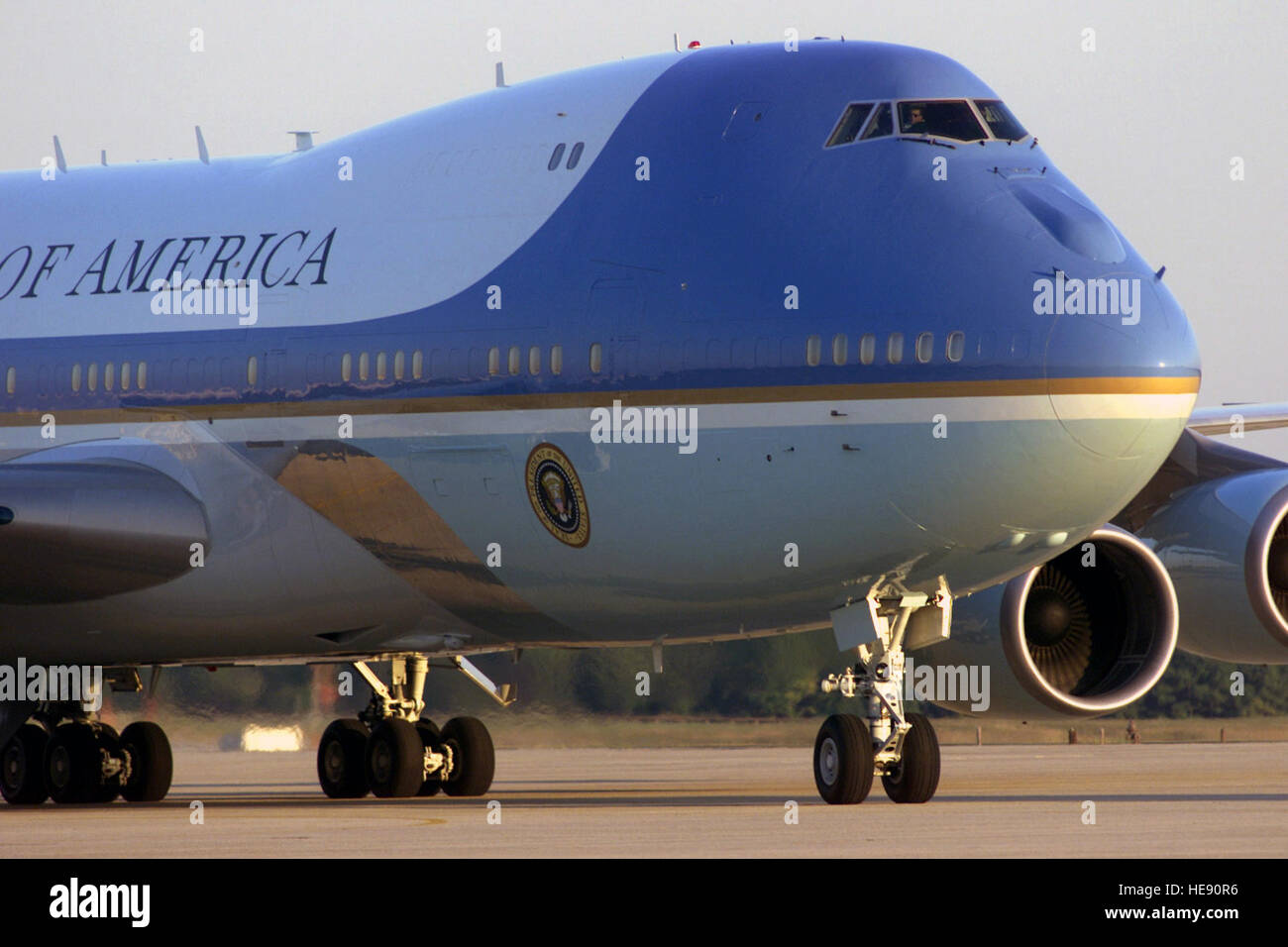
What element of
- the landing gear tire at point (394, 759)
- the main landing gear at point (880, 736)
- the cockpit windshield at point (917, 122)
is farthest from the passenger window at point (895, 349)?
the landing gear tire at point (394, 759)

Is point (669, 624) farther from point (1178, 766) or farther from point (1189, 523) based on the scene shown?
point (1178, 766)

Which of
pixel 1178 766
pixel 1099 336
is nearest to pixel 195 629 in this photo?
pixel 1099 336

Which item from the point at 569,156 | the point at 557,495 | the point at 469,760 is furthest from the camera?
the point at 469,760

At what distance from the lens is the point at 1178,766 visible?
1120 inches

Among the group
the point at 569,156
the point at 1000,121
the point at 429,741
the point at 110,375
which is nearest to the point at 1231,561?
the point at 1000,121

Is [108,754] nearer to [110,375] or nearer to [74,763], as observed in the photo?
[74,763]

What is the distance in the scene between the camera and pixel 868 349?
1686cm

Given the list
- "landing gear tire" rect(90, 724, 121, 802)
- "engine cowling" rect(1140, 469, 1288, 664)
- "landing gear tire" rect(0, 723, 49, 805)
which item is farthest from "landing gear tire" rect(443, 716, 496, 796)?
"engine cowling" rect(1140, 469, 1288, 664)

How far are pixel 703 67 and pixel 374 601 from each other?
4.96 metres

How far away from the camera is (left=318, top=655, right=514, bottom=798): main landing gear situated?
2194cm

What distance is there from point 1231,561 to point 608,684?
11.0 m

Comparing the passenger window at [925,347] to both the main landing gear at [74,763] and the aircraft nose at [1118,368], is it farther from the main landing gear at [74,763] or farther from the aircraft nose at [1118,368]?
the main landing gear at [74,763]

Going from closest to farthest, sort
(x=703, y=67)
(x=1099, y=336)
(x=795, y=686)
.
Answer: (x=1099, y=336), (x=703, y=67), (x=795, y=686)

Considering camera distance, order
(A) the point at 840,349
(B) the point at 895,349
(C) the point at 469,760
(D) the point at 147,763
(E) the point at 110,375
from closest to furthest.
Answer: (B) the point at 895,349 → (A) the point at 840,349 → (E) the point at 110,375 → (C) the point at 469,760 → (D) the point at 147,763
